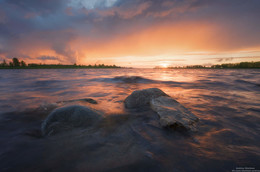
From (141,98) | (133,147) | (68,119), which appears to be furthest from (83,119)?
(141,98)


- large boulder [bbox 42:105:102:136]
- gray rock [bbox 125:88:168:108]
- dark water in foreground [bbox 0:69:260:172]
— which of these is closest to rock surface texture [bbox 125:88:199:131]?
gray rock [bbox 125:88:168:108]

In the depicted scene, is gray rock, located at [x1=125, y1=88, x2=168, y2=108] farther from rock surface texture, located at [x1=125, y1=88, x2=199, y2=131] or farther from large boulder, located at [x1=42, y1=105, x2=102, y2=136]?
large boulder, located at [x1=42, y1=105, x2=102, y2=136]

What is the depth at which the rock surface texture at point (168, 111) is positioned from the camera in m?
2.31

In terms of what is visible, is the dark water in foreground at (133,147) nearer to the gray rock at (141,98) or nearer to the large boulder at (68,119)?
the large boulder at (68,119)

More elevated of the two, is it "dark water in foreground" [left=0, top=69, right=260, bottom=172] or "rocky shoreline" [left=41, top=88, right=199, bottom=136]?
"rocky shoreline" [left=41, top=88, right=199, bottom=136]

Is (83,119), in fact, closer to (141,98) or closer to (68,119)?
(68,119)

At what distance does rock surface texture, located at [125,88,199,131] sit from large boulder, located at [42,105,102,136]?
4.55 ft

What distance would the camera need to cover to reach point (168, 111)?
2.72m

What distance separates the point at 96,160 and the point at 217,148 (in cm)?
190

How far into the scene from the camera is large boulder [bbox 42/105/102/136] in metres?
2.35

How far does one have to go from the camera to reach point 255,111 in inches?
127

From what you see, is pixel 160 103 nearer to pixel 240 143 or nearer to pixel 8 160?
pixel 240 143

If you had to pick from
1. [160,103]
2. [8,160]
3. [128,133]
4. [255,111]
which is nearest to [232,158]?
[128,133]

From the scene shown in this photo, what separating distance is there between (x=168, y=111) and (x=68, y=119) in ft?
7.73
